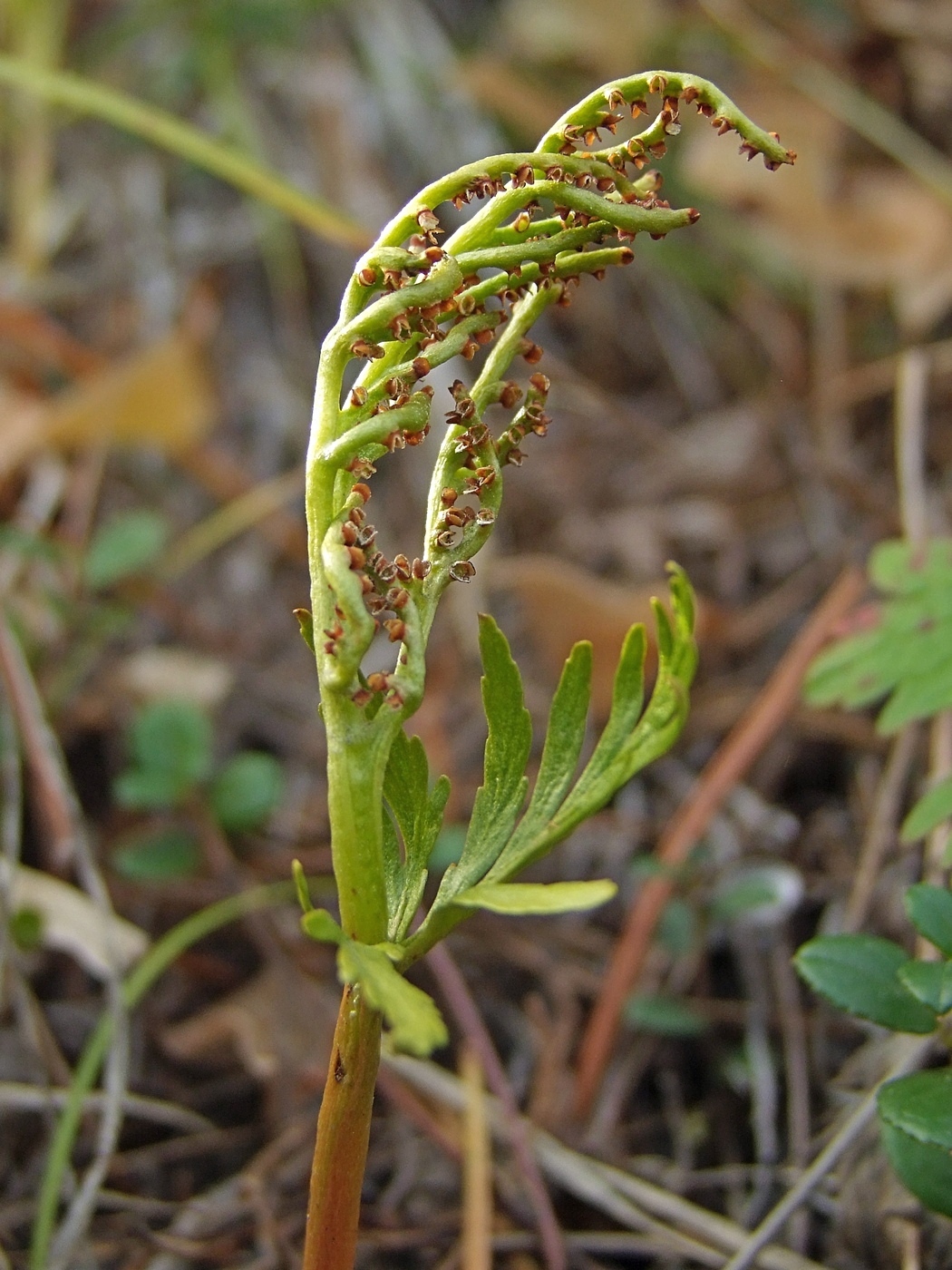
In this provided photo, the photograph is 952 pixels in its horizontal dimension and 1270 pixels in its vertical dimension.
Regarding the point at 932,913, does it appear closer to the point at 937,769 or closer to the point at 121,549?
the point at 937,769

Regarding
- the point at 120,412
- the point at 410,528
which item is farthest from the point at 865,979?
the point at 120,412

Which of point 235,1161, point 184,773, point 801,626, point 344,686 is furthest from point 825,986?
point 801,626

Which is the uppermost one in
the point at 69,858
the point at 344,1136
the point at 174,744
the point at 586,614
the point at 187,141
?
Result: the point at 187,141

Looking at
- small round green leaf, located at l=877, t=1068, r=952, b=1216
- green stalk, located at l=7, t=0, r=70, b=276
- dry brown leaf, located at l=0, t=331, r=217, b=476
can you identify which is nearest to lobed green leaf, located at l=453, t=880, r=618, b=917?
small round green leaf, located at l=877, t=1068, r=952, b=1216

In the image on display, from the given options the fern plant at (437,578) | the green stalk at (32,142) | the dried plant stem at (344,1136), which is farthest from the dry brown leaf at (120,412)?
the dried plant stem at (344,1136)

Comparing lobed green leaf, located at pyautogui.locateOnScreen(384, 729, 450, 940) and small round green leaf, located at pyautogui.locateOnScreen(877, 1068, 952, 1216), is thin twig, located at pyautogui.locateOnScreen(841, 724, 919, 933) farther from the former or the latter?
lobed green leaf, located at pyautogui.locateOnScreen(384, 729, 450, 940)

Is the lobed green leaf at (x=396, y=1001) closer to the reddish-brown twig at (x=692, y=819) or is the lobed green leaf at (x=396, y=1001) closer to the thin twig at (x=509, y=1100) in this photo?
the thin twig at (x=509, y=1100)

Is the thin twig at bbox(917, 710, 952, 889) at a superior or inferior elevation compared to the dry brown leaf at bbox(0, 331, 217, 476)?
inferior

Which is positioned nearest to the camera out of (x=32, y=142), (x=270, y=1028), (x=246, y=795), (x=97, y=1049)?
(x=97, y=1049)
